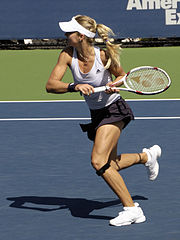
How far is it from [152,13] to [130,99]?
2.70 m

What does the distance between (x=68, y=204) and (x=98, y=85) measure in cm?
107

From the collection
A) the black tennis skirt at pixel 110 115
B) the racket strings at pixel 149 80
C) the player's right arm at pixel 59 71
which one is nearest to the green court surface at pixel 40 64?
the racket strings at pixel 149 80

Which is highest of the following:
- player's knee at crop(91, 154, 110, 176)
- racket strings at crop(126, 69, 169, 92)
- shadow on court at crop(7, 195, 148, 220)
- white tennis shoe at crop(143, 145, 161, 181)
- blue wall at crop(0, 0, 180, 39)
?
blue wall at crop(0, 0, 180, 39)

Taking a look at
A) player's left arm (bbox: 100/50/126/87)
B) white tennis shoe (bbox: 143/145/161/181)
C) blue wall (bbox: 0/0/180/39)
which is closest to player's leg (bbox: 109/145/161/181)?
white tennis shoe (bbox: 143/145/161/181)

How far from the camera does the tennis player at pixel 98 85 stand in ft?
18.5

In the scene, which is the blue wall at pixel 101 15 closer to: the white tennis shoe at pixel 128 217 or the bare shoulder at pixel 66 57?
the bare shoulder at pixel 66 57

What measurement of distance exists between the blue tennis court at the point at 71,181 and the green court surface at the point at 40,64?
9.97 ft

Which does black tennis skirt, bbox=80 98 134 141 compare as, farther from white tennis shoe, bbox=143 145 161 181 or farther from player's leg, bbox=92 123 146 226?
white tennis shoe, bbox=143 145 161 181

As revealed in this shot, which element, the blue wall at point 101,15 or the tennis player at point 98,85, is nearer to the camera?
the tennis player at point 98,85

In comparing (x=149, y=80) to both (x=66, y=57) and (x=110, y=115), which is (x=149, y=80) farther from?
(x=66, y=57)

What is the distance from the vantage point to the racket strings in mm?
6172

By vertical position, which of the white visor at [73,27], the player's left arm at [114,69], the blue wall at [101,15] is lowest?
the player's left arm at [114,69]

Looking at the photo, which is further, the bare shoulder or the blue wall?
the blue wall

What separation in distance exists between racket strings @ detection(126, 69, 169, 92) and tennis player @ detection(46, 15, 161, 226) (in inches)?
9.3
